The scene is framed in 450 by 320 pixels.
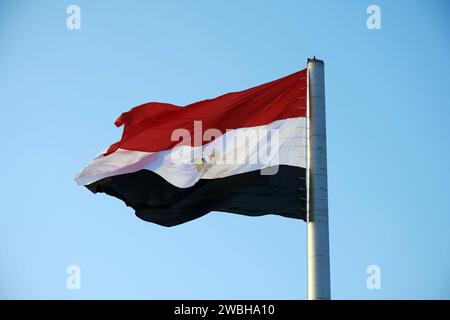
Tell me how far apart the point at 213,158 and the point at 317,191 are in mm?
3424

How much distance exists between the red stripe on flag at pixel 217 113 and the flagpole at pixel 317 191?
566 millimetres

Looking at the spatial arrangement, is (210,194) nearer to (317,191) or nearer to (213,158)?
(213,158)

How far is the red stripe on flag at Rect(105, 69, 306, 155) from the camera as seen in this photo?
26.8 meters

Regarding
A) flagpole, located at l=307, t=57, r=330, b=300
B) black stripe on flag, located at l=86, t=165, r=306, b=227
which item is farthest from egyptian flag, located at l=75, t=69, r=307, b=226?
flagpole, located at l=307, t=57, r=330, b=300

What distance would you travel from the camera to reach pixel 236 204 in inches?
1032

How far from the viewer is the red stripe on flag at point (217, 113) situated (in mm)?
26828

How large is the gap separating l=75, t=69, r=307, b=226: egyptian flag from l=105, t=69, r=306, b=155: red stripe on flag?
Result: 24 millimetres

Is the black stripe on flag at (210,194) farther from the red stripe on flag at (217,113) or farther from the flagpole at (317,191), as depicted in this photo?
the red stripe on flag at (217,113)

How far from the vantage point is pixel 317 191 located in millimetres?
24688

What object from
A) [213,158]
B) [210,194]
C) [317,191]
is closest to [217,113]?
[213,158]

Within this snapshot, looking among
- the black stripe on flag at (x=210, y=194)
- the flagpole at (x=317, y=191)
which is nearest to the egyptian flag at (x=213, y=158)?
the black stripe on flag at (x=210, y=194)
